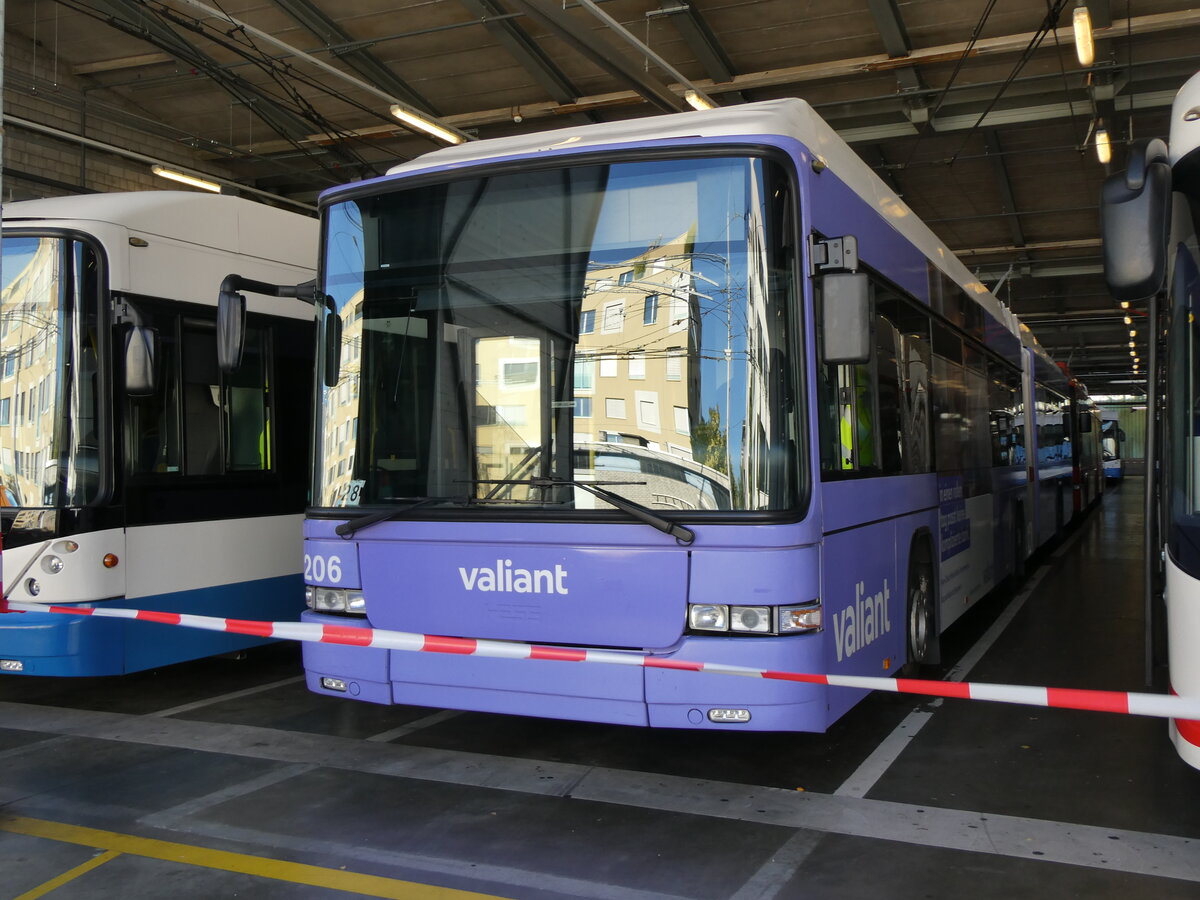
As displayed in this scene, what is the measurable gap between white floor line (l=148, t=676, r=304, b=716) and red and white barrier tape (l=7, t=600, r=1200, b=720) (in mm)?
1290

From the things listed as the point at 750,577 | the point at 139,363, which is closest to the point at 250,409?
the point at 139,363

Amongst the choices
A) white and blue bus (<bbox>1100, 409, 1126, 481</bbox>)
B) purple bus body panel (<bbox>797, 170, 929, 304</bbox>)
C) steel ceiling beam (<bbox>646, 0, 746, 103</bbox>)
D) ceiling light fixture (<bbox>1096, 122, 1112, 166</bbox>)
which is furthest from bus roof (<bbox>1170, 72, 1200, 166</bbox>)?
white and blue bus (<bbox>1100, 409, 1126, 481</bbox>)

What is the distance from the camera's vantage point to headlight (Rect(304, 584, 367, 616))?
17.5 ft

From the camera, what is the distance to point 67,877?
4199 mm

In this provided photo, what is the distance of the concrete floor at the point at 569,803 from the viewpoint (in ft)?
13.7

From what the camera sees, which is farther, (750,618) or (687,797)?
(687,797)

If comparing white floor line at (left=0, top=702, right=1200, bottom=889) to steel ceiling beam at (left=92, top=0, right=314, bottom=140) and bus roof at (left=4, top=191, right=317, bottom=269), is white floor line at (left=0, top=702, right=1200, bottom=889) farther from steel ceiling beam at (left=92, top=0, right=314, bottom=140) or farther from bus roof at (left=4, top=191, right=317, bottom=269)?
steel ceiling beam at (left=92, top=0, right=314, bottom=140)

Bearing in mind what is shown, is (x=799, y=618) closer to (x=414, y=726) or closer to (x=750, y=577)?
(x=750, y=577)

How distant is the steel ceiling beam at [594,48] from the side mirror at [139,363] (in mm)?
4479

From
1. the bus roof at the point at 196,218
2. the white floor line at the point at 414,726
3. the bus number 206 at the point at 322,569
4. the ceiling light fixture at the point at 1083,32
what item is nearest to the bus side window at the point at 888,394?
the white floor line at the point at 414,726

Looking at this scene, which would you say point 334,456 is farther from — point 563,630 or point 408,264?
point 563,630

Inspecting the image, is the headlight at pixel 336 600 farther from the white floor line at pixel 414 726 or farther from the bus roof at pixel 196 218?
the bus roof at pixel 196 218

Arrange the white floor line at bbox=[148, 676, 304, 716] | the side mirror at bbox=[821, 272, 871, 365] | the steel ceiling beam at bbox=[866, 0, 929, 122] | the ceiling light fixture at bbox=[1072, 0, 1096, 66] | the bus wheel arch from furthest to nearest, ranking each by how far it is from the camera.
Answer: the steel ceiling beam at bbox=[866, 0, 929, 122]
the ceiling light fixture at bbox=[1072, 0, 1096, 66]
the white floor line at bbox=[148, 676, 304, 716]
the bus wheel arch
the side mirror at bbox=[821, 272, 871, 365]

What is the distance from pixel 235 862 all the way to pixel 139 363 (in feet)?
10.9
